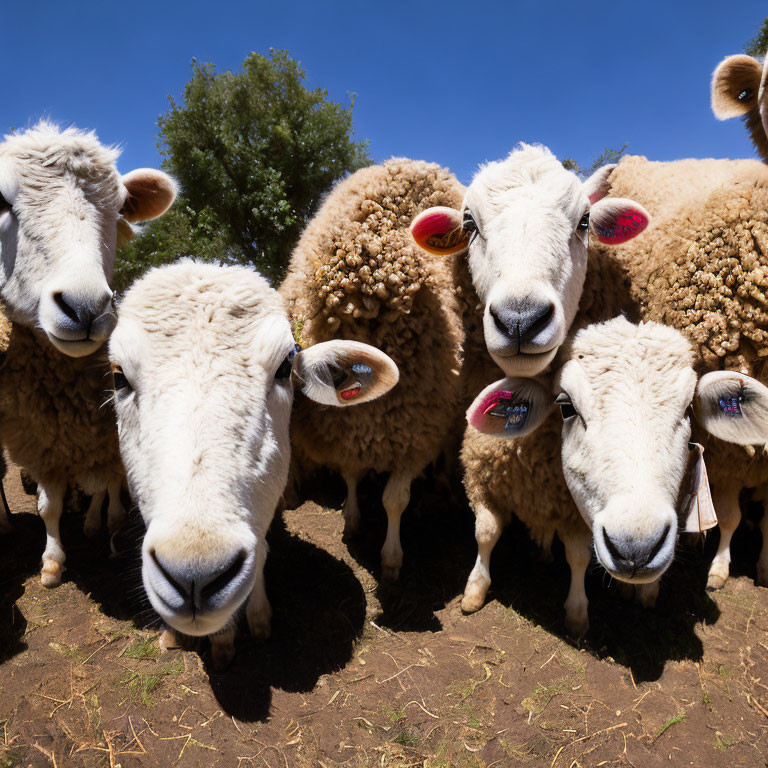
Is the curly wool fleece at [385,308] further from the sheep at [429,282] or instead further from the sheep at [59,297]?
the sheep at [59,297]

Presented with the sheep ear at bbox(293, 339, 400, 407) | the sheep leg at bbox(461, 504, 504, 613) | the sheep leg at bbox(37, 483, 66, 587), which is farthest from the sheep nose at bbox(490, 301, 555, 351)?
the sheep leg at bbox(37, 483, 66, 587)

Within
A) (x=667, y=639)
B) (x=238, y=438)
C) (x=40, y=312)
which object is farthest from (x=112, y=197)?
(x=667, y=639)

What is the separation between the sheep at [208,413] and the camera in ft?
6.07

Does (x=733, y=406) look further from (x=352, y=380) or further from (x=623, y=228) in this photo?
(x=352, y=380)

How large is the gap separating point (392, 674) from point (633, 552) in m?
1.68

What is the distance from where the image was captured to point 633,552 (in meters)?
2.35

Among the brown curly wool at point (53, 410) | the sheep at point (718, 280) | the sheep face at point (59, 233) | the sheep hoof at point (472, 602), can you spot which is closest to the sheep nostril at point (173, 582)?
the sheep face at point (59, 233)

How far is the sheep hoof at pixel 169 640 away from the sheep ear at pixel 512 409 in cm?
236

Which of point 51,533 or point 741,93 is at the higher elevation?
point 741,93

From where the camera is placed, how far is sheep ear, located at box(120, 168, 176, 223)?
3.77 m

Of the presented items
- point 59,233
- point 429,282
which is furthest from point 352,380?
point 59,233

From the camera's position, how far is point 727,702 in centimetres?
287

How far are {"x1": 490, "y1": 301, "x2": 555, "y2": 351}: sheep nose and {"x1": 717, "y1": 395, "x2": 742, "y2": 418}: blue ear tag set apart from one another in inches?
47.2

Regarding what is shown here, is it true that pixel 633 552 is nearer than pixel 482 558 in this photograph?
Yes
